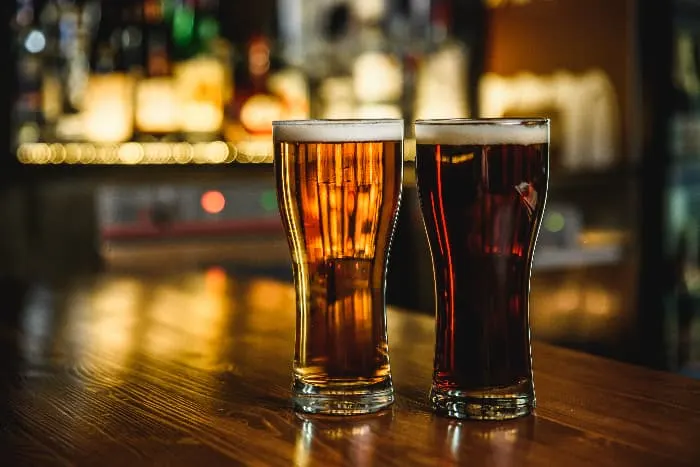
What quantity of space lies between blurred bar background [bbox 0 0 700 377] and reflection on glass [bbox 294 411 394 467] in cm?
205

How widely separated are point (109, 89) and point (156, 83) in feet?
0.46

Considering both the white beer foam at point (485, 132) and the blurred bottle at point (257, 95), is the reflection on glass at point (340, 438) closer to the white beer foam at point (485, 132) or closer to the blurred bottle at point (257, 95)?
the white beer foam at point (485, 132)

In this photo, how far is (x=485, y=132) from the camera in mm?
719

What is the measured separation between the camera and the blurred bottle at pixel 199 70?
291cm

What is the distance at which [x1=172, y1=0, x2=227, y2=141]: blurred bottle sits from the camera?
2.91m

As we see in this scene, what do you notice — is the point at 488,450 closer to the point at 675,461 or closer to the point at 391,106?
the point at 675,461

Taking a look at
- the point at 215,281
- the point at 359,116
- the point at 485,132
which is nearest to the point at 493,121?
the point at 485,132

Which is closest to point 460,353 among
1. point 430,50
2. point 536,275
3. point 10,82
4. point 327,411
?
point 327,411

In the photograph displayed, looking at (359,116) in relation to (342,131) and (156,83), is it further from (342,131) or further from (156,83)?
(342,131)

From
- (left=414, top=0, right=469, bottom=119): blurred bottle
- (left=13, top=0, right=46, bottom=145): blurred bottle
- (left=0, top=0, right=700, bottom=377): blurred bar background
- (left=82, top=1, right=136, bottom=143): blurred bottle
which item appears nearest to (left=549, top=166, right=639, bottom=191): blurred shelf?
(left=0, top=0, right=700, bottom=377): blurred bar background

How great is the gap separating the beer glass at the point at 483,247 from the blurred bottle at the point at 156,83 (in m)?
2.17

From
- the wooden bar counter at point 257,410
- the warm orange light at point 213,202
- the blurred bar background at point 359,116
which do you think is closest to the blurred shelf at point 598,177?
the blurred bar background at point 359,116

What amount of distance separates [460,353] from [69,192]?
7.09ft

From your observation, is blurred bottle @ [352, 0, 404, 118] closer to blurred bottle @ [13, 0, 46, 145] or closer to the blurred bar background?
the blurred bar background
